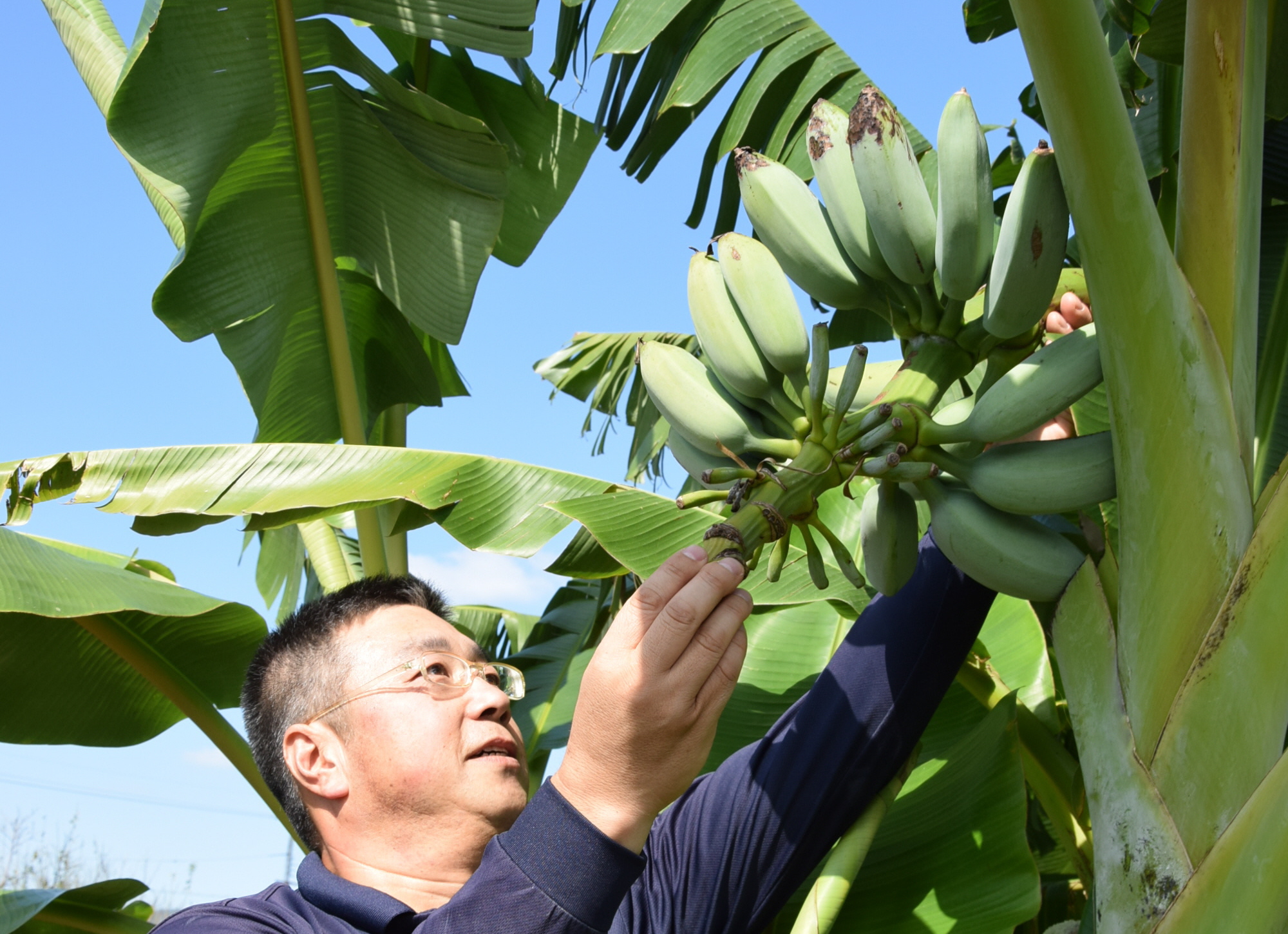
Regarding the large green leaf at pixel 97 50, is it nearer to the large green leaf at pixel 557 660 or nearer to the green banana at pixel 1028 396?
the large green leaf at pixel 557 660

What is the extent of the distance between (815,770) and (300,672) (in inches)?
29.3

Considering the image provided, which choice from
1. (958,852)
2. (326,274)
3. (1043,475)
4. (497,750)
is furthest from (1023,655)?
(326,274)

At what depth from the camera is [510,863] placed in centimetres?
86

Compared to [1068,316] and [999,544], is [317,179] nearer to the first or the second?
[1068,316]

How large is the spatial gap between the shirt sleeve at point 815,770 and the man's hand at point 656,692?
1.30 ft

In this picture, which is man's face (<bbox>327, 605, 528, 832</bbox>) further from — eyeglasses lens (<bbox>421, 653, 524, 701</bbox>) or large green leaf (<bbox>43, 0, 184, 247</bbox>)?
large green leaf (<bbox>43, 0, 184, 247</bbox>)

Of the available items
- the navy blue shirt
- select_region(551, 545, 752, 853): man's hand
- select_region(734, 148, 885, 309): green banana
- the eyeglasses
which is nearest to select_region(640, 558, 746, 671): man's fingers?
select_region(551, 545, 752, 853): man's hand

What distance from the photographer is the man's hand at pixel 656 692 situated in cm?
75

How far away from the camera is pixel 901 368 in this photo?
0.79 m

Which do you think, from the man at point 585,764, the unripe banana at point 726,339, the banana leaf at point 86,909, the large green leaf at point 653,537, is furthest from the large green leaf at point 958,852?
the banana leaf at point 86,909

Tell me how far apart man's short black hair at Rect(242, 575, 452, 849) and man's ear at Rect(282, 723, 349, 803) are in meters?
0.03

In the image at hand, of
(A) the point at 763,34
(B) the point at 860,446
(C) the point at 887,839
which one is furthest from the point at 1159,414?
(A) the point at 763,34

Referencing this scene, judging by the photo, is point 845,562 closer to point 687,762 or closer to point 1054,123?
point 687,762

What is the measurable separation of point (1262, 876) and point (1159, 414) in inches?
11.4
